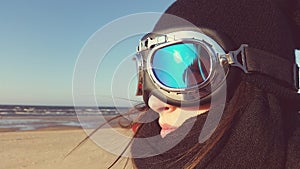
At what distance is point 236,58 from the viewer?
1.32 metres

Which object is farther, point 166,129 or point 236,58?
point 166,129

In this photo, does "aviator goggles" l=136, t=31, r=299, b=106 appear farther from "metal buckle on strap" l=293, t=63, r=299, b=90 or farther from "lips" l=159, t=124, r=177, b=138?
"lips" l=159, t=124, r=177, b=138

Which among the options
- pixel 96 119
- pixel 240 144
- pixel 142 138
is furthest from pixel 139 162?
pixel 240 144

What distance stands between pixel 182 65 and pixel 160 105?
21 centimetres

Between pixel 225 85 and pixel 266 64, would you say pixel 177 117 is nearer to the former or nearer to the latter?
pixel 225 85

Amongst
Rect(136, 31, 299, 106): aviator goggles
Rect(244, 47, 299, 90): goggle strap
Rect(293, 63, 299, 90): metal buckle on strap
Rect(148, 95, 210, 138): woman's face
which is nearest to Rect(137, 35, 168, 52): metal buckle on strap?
Rect(136, 31, 299, 106): aviator goggles

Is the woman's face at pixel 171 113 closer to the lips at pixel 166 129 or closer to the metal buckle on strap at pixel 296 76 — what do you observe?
the lips at pixel 166 129

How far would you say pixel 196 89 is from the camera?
135 cm

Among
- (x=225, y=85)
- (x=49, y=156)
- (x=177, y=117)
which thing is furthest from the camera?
(x=49, y=156)

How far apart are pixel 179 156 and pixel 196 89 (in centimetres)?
27

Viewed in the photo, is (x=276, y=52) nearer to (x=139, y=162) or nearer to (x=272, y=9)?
(x=272, y=9)

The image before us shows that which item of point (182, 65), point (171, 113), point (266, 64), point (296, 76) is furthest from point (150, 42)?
point (296, 76)

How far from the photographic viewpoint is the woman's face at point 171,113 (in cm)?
139

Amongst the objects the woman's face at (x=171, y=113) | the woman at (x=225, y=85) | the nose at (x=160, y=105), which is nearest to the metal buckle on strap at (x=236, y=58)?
the woman at (x=225, y=85)
